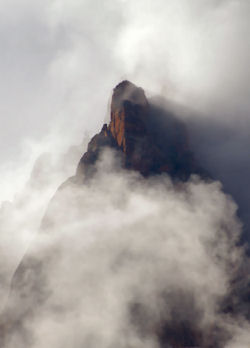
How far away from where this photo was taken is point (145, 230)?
11600cm

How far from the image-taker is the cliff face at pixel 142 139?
12581 cm

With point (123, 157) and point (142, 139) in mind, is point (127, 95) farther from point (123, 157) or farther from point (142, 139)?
point (123, 157)

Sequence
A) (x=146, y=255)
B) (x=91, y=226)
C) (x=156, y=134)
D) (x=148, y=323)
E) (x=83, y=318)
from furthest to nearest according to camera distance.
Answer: (x=156, y=134), (x=91, y=226), (x=146, y=255), (x=83, y=318), (x=148, y=323)

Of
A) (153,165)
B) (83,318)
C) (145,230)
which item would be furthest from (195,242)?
(83,318)

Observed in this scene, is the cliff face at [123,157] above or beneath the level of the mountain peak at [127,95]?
beneath

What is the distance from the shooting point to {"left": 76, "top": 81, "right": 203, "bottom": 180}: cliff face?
126 meters

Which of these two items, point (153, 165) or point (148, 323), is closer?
point (148, 323)

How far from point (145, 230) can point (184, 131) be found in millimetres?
41462

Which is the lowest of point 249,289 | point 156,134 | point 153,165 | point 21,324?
point 21,324

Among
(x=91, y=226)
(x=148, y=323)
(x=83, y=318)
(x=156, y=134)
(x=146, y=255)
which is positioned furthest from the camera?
(x=156, y=134)

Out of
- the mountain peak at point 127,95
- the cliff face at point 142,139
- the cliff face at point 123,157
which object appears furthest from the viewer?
the mountain peak at point 127,95

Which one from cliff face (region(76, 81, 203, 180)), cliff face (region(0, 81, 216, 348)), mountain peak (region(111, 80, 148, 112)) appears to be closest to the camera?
cliff face (region(0, 81, 216, 348))

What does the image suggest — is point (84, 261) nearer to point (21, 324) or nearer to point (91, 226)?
point (91, 226)

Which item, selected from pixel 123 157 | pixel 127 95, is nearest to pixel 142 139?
pixel 123 157
